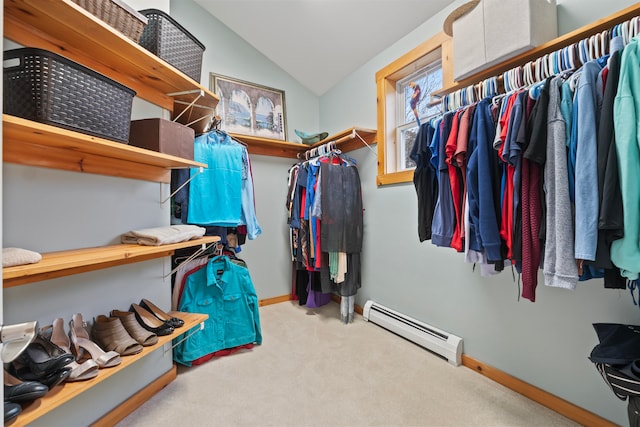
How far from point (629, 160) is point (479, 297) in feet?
3.92

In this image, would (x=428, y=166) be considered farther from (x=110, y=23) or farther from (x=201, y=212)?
(x=110, y=23)

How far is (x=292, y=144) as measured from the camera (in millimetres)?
3037

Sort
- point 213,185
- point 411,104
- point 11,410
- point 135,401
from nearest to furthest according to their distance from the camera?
point 11,410 < point 135,401 < point 213,185 < point 411,104

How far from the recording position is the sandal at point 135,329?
1.29m

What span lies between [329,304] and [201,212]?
1.79 meters

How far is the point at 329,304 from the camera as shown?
3.06 metres

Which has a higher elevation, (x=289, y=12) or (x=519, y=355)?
(x=289, y=12)

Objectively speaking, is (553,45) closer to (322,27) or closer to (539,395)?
(539,395)

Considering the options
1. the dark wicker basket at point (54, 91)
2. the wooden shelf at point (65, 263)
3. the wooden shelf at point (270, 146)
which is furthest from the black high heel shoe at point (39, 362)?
the wooden shelf at point (270, 146)

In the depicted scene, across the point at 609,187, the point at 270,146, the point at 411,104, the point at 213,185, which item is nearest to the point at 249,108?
the point at 270,146

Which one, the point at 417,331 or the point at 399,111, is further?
the point at 399,111

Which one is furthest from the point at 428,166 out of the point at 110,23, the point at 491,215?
the point at 110,23

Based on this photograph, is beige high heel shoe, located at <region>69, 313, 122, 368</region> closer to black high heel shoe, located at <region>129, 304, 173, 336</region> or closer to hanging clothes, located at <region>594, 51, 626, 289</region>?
black high heel shoe, located at <region>129, 304, 173, 336</region>

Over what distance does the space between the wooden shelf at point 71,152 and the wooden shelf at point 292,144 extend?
1.35 metres
